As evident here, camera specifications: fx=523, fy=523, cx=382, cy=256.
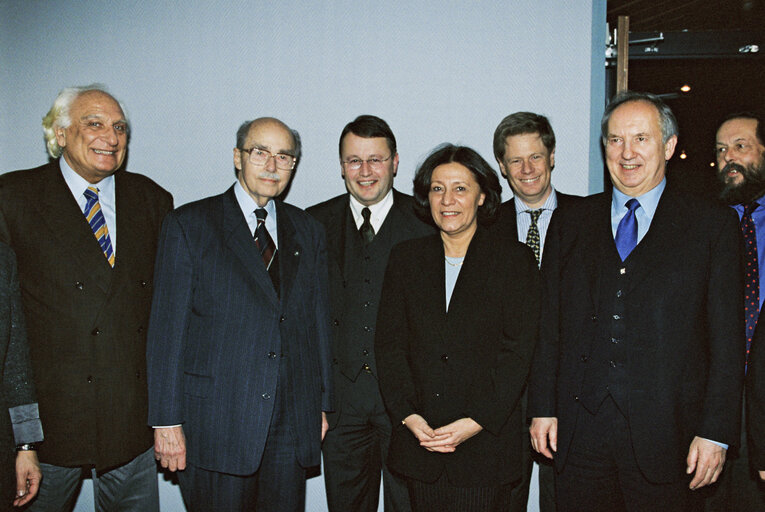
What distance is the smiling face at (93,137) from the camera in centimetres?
223

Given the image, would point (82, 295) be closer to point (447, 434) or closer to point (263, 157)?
A: point (263, 157)

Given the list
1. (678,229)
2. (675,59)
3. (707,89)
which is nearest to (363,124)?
(678,229)

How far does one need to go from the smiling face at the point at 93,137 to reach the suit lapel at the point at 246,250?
58 cm

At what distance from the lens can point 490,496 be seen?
200cm

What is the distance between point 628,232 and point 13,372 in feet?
7.65

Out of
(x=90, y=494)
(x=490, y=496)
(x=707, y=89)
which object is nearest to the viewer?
(x=490, y=496)

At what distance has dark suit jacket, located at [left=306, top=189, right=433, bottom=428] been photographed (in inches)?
97.7

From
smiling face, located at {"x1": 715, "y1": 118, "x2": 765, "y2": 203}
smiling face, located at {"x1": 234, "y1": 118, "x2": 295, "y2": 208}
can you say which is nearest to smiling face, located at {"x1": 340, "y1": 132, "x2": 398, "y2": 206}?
smiling face, located at {"x1": 234, "y1": 118, "x2": 295, "y2": 208}

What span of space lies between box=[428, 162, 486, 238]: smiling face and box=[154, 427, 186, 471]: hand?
1.37 meters

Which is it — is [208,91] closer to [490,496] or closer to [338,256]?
[338,256]

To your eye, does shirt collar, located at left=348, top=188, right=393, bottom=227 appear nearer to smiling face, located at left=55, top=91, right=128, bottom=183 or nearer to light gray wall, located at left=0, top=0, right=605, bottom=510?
light gray wall, located at left=0, top=0, right=605, bottom=510

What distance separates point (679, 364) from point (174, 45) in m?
3.22

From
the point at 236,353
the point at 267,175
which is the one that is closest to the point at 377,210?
the point at 267,175

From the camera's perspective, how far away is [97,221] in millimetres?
2252
